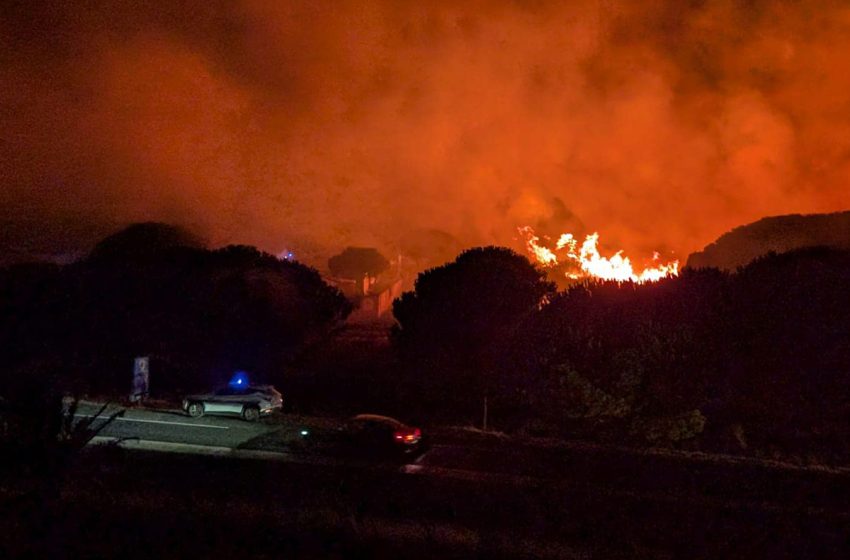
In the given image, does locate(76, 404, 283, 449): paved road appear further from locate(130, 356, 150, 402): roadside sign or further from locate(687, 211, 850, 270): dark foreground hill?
locate(687, 211, 850, 270): dark foreground hill

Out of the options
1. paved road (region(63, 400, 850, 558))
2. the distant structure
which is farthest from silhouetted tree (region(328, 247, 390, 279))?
paved road (region(63, 400, 850, 558))

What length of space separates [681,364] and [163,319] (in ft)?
80.4

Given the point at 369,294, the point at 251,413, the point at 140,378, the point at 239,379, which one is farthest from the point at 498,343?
the point at 369,294

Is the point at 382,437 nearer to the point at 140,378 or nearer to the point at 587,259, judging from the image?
the point at 140,378

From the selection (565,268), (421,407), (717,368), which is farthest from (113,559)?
(565,268)

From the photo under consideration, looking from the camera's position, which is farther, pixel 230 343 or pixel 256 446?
pixel 230 343

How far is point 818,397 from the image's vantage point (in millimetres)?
22766

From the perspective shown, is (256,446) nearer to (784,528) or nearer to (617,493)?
(617,493)

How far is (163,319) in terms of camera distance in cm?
3350

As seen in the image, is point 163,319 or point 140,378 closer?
point 140,378

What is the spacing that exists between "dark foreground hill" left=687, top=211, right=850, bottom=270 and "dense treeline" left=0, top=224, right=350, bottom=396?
→ 21.3m

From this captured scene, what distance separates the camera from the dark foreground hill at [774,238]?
35.3m

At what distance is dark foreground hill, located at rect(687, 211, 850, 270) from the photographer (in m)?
35.3

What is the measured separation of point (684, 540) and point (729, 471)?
1031 cm
